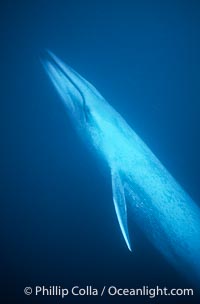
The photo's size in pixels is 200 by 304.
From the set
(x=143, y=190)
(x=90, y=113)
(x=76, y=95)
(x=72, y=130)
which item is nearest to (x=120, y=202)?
(x=143, y=190)

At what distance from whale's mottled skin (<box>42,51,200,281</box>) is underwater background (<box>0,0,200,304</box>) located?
1.08 metres

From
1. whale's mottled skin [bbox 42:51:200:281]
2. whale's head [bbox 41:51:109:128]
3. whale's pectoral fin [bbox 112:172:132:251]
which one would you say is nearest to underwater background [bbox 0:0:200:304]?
whale's head [bbox 41:51:109:128]

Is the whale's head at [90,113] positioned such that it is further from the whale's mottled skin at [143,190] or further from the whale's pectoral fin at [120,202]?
the whale's pectoral fin at [120,202]

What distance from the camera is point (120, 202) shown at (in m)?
2.00

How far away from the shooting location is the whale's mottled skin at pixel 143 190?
206 centimetres

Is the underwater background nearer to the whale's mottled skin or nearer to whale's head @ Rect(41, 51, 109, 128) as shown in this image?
whale's head @ Rect(41, 51, 109, 128)

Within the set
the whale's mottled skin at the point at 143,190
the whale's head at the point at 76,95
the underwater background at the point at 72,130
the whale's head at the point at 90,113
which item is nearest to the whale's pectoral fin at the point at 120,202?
the whale's mottled skin at the point at 143,190

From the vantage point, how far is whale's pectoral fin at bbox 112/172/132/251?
1.94 metres

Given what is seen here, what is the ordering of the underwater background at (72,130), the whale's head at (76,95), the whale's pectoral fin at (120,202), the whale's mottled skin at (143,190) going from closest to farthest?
1. the whale's pectoral fin at (120,202)
2. the whale's mottled skin at (143,190)
3. the whale's head at (76,95)
4. the underwater background at (72,130)

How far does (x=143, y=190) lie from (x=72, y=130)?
1818 mm

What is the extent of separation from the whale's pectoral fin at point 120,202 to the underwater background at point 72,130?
1.32m

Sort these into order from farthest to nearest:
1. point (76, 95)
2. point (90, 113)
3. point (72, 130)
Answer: point (72, 130)
point (76, 95)
point (90, 113)

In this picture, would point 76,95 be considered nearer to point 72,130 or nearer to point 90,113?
point 90,113

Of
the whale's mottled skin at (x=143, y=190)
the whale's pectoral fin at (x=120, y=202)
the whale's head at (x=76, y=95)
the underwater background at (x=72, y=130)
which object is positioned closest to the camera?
→ the whale's pectoral fin at (x=120, y=202)
